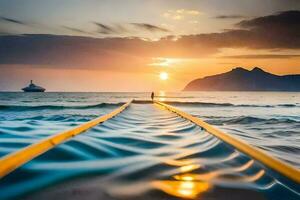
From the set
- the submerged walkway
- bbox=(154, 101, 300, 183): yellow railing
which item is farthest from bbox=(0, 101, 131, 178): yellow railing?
bbox=(154, 101, 300, 183): yellow railing

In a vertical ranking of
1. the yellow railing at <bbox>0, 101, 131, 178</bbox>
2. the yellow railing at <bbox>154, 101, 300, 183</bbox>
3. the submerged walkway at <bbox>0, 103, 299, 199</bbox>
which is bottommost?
the submerged walkway at <bbox>0, 103, 299, 199</bbox>

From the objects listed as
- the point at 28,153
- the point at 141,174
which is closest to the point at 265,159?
the point at 141,174

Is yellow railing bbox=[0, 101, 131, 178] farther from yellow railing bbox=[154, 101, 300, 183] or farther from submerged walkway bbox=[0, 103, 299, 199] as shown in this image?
yellow railing bbox=[154, 101, 300, 183]

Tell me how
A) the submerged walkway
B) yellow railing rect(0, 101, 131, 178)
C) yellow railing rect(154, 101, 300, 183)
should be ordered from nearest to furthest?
the submerged walkway, yellow railing rect(154, 101, 300, 183), yellow railing rect(0, 101, 131, 178)

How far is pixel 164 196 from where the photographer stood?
9.25 ft

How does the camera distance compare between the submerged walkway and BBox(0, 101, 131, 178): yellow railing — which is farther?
BBox(0, 101, 131, 178): yellow railing

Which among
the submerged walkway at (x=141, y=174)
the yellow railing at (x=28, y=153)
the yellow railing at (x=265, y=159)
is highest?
the yellow railing at (x=265, y=159)

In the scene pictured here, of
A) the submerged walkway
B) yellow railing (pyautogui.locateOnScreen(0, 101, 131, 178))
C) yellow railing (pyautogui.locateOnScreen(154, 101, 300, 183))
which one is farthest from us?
yellow railing (pyautogui.locateOnScreen(0, 101, 131, 178))

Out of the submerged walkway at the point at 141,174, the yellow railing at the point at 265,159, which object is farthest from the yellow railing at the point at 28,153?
the yellow railing at the point at 265,159

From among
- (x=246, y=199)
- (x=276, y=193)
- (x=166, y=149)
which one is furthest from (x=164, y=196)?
(x=166, y=149)

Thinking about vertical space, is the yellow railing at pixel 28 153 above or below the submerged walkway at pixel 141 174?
above

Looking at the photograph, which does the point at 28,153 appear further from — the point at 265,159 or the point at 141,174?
the point at 265,159

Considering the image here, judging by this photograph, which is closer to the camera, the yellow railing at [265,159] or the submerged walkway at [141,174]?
the submerged walkway at [141,174]

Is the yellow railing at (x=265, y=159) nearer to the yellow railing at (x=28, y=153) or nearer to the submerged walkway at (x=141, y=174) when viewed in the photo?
the submerged walkway at (x=141, y=174)
